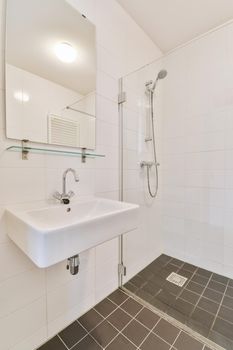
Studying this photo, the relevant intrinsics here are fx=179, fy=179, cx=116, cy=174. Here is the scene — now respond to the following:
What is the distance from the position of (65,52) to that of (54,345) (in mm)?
1920

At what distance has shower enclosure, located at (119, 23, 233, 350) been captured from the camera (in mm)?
1688

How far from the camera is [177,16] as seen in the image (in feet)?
5.58

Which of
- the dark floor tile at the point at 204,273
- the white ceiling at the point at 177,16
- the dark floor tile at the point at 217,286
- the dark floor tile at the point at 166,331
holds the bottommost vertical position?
the dark floor tile at the point at 166,331

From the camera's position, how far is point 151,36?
6.47ft

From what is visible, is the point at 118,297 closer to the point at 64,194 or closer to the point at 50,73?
the point at 64,194

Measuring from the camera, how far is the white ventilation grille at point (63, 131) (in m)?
1.16

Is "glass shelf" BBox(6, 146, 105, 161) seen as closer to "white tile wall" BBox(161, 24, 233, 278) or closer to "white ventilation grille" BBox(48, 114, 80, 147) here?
"white ventilation grille" BBox(48, 114, 80, 147)

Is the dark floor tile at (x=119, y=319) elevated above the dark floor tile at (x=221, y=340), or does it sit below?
below

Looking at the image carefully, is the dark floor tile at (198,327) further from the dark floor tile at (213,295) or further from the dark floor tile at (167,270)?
the dark floor tile at (167,270)

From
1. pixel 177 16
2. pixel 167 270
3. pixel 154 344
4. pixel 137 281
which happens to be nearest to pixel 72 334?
pixel 154 344

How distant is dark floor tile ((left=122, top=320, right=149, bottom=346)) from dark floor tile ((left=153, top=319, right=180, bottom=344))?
8 cm

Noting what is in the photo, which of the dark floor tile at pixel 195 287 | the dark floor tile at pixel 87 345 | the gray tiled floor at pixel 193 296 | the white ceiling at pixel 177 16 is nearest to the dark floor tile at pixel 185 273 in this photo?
the gray tiled floor at pixel 193 296

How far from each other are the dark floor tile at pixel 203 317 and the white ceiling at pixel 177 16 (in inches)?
100

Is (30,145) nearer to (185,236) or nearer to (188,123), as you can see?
(188,123)
